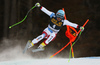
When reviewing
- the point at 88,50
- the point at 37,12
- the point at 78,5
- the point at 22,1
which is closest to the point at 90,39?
the point at 88,50

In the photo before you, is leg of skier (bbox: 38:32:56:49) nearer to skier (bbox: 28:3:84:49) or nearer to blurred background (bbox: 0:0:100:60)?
skier (bbox: 28:3:84:49)

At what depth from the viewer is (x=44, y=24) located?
7344mm

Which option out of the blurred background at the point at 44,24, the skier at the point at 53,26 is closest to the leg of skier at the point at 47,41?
the skier at the point at 53,26

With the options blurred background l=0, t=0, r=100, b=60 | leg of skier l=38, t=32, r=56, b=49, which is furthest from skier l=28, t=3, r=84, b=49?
blurred background l=0, t=0, r=100, b=60

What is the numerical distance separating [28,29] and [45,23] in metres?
0.93

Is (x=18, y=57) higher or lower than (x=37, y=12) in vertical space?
lower

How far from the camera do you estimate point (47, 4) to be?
7.28m

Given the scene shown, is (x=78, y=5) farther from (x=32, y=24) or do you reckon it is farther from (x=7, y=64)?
(x=7, y=64)

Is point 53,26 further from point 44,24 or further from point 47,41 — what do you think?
point 44,24

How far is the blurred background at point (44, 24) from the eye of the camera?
21.4 feet

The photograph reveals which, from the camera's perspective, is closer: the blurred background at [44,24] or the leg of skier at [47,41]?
the leg of skier at [47,41]

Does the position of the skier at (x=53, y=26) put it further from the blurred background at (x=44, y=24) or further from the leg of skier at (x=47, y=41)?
the blurred background at (x=44, y=24)

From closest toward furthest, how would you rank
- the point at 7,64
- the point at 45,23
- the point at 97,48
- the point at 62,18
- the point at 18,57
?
1. the point at 7,64
2. the point at 62,18
3. the point at 18,57
4. the point at 45,23
5. the point at 97,48

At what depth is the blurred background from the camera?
21.4 feet
